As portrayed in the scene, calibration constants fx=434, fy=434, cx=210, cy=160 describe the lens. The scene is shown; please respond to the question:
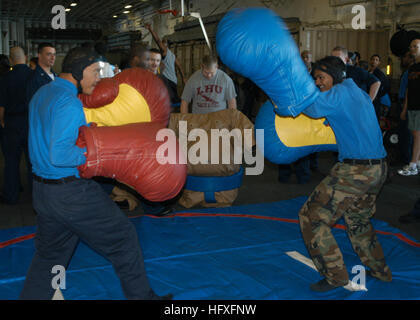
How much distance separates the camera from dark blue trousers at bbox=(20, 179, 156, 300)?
2.32m

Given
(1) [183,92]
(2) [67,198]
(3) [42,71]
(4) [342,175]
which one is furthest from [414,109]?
(2) [67,198]

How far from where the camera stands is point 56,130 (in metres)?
2.15

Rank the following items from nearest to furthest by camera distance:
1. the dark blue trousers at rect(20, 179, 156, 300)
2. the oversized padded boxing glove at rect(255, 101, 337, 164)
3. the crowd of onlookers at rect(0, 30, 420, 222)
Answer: the dark blue trousers at rect(20, 179, 156, 300) → the oversized padded boxing glove at rect(255, 101, 337, 164) → the crowd of onlookers at rect(0, 30, 420, 222)

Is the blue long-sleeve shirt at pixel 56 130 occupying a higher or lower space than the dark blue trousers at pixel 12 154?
higher

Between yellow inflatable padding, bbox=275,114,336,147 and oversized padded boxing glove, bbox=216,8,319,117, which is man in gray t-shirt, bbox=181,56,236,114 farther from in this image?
oversized padded boxing glove, bbox=216,8,319,117

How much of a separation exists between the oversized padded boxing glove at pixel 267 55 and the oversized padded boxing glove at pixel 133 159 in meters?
0.61

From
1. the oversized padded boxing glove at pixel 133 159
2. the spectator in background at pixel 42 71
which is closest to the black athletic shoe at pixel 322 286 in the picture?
the oversized padded boxing glove at pixel 133 159

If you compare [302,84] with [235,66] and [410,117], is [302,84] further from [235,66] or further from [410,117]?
[410,117]

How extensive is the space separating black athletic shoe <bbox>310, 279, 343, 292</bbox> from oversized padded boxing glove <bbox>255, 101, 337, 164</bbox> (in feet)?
3.08

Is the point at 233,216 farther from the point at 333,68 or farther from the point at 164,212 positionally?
the point at 333,68

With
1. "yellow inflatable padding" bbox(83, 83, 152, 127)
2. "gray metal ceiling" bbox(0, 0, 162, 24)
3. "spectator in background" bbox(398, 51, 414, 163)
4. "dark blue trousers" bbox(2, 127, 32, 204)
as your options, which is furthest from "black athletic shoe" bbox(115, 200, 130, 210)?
"gray metal ceiling" bbox(0, 0, 162, 24)

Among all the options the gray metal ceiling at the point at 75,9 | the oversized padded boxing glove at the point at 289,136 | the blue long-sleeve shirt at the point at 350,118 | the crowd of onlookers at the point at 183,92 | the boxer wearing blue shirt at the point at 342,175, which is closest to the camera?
the blue long-sleeve shirt at the point at 350,118

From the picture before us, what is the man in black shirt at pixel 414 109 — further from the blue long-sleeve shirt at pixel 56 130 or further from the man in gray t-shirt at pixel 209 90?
the blue long-sleeve shirt at pixel 56 130

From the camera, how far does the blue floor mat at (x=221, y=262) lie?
3004mm
